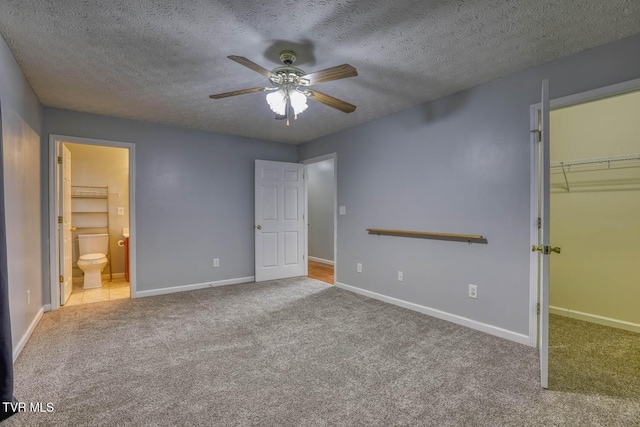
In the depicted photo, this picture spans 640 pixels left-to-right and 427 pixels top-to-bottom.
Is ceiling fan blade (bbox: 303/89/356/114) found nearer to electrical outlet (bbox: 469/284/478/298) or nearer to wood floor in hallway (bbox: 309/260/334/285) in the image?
electrical outlet (bbox: 469/284/478/298)

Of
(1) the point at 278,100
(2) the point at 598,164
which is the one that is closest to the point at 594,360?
(2) the point at 598,164

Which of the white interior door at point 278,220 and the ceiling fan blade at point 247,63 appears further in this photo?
the white interior door at point 278,220

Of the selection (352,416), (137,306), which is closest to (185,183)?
(137,306)

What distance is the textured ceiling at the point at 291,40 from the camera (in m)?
1.86

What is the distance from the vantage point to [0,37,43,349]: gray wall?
7.47 feet

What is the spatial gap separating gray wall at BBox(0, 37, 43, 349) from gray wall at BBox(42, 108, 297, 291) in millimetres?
518

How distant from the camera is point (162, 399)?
189cm

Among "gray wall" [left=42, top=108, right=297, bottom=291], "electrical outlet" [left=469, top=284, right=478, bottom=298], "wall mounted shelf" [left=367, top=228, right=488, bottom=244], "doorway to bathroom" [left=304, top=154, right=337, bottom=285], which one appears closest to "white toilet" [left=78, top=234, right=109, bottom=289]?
"gray wall" [left=42, top=108, right=297, bottom=291]

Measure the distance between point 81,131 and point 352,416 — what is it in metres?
4.19

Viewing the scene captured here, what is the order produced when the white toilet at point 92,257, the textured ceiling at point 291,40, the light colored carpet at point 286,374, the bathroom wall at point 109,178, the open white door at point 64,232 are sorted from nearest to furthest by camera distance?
1. the light colored carpet at point 286,374
2. the textured ceiling at point 291,40
3. the open white door at point 64,232
4. the white toilet at point 92,257
5. the bathroom wall at point 109,178

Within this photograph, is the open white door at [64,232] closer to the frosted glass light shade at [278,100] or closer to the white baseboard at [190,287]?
the white baseboard at [190,287]

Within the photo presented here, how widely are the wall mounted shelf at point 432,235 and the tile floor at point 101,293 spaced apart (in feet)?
11.3

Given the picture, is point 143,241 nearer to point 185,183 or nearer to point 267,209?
point 185,183

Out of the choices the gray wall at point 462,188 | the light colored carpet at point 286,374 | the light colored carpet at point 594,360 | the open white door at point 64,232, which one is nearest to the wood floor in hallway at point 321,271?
the gray wall at point 462,188
